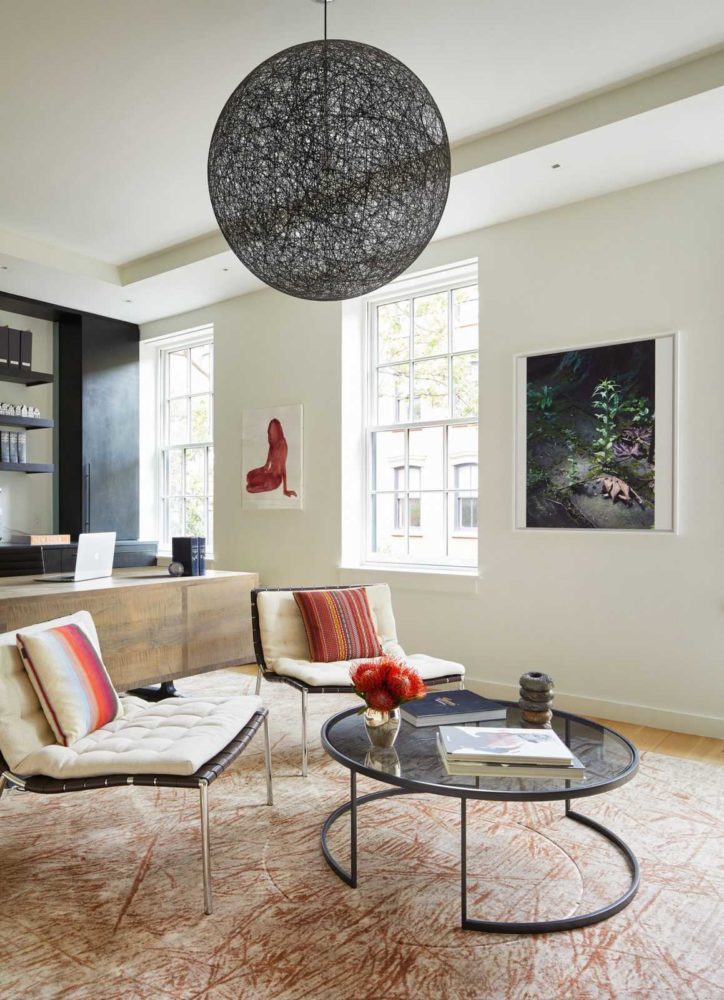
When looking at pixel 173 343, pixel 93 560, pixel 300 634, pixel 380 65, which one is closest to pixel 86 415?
pixel 173 343

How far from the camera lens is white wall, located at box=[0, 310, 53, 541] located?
5859 mm

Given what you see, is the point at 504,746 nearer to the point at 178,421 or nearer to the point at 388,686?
the point at 388,686

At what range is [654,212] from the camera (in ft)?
12.1

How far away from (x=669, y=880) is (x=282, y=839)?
3.95ft

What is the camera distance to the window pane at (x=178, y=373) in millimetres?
6410

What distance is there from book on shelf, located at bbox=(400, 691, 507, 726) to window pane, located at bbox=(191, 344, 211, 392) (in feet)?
14.3

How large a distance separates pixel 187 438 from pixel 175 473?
359 mm

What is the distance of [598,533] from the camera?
3.82 metres

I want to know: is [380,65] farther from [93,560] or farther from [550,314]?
[93,560]

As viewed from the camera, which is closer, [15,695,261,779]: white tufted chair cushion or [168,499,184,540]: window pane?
[15,695,261,779]: white tufted chair cushion

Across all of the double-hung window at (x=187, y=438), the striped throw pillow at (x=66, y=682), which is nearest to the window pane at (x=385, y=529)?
the double-hung window at (x=187, y=438)

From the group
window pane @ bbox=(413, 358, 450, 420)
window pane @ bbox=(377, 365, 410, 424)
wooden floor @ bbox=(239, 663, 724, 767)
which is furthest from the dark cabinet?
wooden floor @ bbox=(239, 663, 724, 767)

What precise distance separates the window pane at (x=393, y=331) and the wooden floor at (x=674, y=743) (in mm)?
2708

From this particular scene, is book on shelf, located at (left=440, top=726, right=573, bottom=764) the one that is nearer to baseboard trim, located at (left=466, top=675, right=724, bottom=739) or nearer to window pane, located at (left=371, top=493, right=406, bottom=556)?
baseboard trim, located at (left=466, top=675, right=724, bottom=739)
